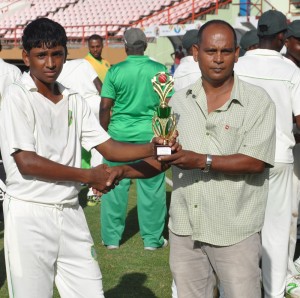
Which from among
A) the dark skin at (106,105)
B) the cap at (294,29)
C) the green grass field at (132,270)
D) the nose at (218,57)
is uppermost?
the nose at (218,57)

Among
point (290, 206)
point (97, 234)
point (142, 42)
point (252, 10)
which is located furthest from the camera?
point (252, 10)

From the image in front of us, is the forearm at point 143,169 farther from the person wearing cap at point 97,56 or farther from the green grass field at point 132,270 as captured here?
the person wearing cap at point 97,56

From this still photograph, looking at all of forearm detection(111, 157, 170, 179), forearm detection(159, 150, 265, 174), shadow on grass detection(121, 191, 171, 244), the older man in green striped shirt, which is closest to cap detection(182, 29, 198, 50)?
shadow on grass detection(121, 191, 171, 244)

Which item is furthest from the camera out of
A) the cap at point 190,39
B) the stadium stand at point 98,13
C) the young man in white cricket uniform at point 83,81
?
the stadium stand at point 98,13

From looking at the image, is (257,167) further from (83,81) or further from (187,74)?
(83,81)

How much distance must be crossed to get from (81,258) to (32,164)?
62 centimetres

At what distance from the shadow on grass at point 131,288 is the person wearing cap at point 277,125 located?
1.02 metres

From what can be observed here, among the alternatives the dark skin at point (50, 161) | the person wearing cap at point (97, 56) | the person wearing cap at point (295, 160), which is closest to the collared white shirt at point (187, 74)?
the person wearing cap at point (295, 160)

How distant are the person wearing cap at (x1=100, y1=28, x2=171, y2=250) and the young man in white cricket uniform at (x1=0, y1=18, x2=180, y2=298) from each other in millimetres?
3146

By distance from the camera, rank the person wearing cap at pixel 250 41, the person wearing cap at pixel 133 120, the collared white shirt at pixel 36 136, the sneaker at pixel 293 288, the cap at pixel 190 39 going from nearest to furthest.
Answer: the collared white shirt at pixel 36 136
the sneaker at pixel 293 288
the cap at pixel 190 39
the person wearing cap at pixel 133 120
the person wearing cap at pixel 250 41

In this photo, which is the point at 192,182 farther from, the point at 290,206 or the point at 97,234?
the point at 97,234

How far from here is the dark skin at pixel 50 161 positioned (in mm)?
3652

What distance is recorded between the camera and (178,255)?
12.8ft

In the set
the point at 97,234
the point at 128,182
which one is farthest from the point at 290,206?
the point at 97,234
